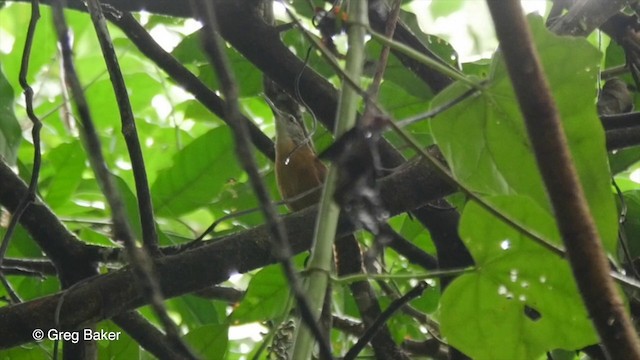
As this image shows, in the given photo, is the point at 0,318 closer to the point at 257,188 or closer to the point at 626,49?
the point at 257,188

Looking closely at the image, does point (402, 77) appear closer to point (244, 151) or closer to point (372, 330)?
point (372, 330)

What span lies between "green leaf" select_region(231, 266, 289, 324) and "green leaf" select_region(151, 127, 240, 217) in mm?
438

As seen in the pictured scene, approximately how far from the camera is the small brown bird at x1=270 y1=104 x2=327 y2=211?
1.39 m

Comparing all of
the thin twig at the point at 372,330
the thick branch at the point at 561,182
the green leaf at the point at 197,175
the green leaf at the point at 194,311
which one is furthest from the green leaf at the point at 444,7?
the thick branch at the point at 561,182

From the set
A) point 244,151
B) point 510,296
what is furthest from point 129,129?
point 244,151

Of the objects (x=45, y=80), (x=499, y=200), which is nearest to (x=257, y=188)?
(x=499, y=200)

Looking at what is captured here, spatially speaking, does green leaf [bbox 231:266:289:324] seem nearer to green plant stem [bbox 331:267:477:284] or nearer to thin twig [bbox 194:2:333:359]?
green plant stem [bbox 331:267:477:284]

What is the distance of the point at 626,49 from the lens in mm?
1116

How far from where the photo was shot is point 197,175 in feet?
4.33

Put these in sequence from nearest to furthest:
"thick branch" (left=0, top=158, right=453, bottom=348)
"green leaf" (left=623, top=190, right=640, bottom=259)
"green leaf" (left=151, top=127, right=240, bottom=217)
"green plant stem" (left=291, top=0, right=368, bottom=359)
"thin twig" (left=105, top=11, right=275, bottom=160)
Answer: "green plant stem" (left=291, top=0, right=368, bottom=359) < "thick branch" (left=0, top=158, right=453, bottom=348) < "green leaf" (left=623, top=190, right=640, bottom=259) < "thin twig" (left=105, top=11, right=275, bottom=160) < "green leaf" (left=151, top=127, right=240, bottom=217)

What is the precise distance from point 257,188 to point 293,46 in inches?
40.8

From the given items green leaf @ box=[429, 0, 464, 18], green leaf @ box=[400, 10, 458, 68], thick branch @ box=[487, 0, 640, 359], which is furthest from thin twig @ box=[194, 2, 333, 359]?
green leaf @ box=[429, 0, 464, 18]

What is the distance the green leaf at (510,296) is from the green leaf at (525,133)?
4cm

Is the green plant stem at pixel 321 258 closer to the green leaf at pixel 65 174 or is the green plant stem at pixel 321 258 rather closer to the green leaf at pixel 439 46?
the green leaf at pixel 439 46
